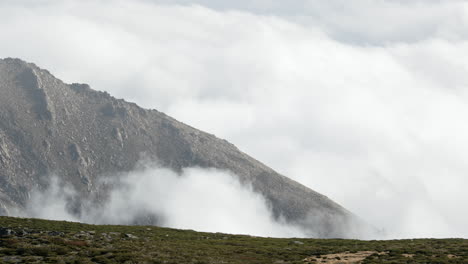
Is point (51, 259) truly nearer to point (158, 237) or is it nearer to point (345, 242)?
point (158, 237)

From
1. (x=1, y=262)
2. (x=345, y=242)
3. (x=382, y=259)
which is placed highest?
(x=345, y=242)

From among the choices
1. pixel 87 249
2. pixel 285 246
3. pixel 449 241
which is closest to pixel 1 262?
pixel 87 249

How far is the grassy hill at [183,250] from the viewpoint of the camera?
6241 centimetres

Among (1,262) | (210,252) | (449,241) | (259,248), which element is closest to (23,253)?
(1,262)

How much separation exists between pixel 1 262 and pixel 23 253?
16.5 ft

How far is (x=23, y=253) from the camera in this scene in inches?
2442

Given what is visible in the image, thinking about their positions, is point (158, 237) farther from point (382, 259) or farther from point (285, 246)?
point (382, 259)

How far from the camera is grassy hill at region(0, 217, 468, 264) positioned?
62406 mm

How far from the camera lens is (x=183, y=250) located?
7231 cm

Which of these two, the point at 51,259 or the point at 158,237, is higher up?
the point at 158,237

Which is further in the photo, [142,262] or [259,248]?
[259,248]

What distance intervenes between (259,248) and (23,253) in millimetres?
35726

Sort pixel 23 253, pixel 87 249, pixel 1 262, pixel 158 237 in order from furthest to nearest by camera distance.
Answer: pixel 158 237 → pixel 87 249 → pixel 23 253 → pixel 1 262

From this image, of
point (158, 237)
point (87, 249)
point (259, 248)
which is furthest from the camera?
point (158, 237)
